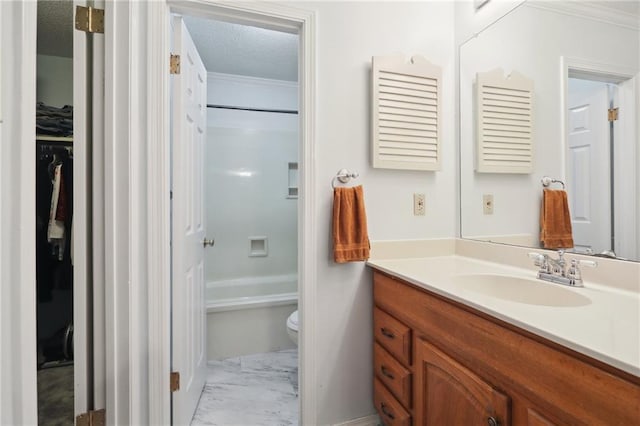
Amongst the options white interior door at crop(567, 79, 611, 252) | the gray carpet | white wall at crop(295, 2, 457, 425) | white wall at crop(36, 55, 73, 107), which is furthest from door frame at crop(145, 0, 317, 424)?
white wall at crop(36, 55, 73, 107)

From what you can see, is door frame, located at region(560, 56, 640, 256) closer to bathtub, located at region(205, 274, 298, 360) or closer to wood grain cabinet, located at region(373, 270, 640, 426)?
wood grain cabinet, located at region(373, 270, 640, 426)

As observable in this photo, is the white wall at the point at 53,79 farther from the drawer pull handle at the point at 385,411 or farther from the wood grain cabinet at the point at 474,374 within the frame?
the drawer pull handle at the point at 385,411

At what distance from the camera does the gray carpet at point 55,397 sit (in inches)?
62.0

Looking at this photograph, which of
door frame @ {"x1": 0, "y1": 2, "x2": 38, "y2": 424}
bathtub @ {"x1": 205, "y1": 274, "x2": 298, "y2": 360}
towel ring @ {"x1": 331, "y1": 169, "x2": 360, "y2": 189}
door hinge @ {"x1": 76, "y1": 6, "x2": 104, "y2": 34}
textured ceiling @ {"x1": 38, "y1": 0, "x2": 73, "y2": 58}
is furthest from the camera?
bathtub @ {"x1": 205, "y1": 274, "x2": 298, "y2": 360}

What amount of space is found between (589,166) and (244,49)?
7.42 feet

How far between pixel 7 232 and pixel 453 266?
59.4 inches

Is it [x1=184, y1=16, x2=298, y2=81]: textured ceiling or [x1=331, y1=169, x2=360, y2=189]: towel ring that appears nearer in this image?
[x1=331, y1=169, x2=360, y2=189]: towel ring

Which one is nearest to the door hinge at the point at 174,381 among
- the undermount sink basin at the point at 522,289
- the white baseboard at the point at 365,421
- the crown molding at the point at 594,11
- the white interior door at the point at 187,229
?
the white interior door at the point at 187,229

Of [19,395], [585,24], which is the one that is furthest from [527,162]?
[19,395]

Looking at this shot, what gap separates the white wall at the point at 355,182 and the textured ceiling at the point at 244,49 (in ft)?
2.26

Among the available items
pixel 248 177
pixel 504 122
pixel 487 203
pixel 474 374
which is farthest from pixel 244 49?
pixel 474 374

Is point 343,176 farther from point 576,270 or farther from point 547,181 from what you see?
point 576,270

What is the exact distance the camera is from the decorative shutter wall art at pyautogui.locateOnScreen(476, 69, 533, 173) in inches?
52.2

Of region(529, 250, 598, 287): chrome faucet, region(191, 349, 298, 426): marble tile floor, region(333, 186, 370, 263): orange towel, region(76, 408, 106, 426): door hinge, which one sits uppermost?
region(333, 186, 370, 263): orange towel
